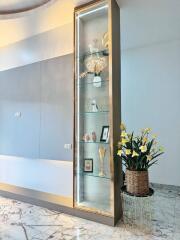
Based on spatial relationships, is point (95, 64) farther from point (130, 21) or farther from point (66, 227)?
point (66, 227)

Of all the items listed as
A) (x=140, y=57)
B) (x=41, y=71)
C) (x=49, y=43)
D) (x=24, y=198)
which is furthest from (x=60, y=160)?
(x=140, y=57)

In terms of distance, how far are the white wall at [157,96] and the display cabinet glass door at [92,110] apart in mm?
1643

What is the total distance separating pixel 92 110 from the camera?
2.71 m

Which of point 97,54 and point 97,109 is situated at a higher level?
point 97,54

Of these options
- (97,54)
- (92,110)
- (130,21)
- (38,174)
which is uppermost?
(130,21)

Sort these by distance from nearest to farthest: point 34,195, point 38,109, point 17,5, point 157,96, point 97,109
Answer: point 17,5 → point 97,109 → point 34,195 → point 38,109 → point 157,96

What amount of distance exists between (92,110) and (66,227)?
4.94 feet

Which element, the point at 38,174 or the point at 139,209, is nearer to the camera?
the point at 139,209

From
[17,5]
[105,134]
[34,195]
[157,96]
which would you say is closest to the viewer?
[17,5]

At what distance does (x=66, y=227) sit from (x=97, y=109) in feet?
5.00

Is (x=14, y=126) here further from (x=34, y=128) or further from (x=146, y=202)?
(x=146, y=202)

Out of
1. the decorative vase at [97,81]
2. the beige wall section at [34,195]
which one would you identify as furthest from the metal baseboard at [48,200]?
the decorative vase at [97,81]

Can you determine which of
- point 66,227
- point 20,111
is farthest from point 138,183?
point 20,111

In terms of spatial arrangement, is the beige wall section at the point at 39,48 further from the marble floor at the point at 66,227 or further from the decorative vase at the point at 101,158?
the marble floor at the point at 66,227
